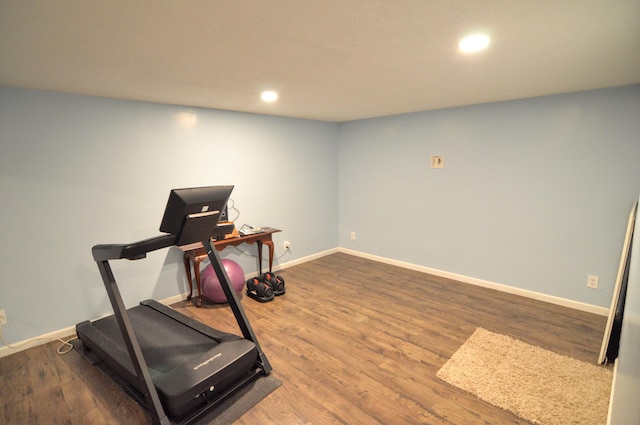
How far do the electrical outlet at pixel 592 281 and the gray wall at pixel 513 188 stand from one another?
0.04 m

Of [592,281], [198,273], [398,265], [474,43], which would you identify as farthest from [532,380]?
[198,273]

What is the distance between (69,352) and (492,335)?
3569mm

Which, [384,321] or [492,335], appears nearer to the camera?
[492,335]

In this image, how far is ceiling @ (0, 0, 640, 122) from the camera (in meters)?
1.28

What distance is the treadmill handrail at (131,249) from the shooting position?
1753 mm

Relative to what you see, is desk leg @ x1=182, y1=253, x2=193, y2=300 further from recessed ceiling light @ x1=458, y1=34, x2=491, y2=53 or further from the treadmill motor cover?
recessed ceiling light @ x1=458, y1=34, x2=491, y2=53

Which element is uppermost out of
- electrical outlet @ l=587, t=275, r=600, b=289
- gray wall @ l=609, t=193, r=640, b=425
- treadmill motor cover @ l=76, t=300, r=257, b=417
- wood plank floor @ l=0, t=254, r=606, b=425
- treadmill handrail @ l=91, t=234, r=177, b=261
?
treadmill handrail @ l=91, t=234, r=177, b=261

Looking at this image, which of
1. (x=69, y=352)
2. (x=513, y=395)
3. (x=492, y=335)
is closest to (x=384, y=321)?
(x=492, y=335)

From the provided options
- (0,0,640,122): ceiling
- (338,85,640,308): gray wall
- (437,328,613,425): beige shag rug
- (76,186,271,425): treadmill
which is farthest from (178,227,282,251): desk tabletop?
(437,328,613,425): beige shag rug

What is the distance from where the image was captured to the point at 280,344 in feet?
8.39

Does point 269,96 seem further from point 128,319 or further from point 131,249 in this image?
point 128,319

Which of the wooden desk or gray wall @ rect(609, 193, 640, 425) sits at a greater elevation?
gray wall @ rect(609, 193, 640, 425)

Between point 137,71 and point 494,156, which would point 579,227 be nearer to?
point 494,156

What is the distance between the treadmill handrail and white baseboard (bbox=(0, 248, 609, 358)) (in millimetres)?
1486
